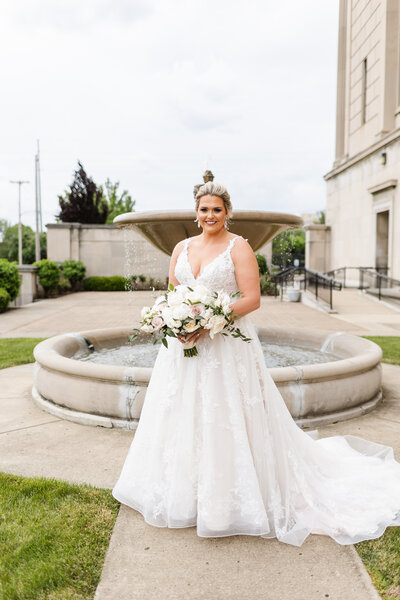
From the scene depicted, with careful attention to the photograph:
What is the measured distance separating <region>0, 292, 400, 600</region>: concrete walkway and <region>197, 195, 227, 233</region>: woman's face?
1.99 metres

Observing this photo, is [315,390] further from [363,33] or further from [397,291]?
[363,33]

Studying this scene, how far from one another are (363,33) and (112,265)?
18.8 m

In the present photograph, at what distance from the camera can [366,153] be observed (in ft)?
79.4

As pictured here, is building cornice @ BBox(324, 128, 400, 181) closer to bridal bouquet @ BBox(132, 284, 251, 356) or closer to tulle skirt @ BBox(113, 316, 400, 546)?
tulle skirt @ BBox(113, 316, 400, 546)

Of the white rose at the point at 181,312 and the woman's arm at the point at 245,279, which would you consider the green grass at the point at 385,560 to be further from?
the white rose at the point at 181,312

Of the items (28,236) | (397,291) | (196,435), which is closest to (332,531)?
(196,435)

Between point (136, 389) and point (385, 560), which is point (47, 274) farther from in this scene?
point (385, 560)

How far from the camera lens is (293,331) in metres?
8.38

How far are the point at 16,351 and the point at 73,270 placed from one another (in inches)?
706

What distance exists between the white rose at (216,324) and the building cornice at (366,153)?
20884 mm

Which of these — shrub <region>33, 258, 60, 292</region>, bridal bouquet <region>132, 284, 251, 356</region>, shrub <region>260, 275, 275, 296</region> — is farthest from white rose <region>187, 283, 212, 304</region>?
shrub <region>260, 275, 275, 296</region>

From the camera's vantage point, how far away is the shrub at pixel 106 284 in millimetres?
27938

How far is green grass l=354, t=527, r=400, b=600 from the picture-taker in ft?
8.31

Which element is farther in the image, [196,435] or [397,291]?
[397,291]
